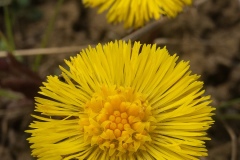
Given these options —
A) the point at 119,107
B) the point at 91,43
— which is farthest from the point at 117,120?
the point at 91,43

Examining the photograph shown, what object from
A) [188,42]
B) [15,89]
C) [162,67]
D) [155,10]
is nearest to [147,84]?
[162,67]

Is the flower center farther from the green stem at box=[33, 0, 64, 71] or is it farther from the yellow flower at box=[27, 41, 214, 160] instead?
the green stem at box=[33, 0, 64, 71]

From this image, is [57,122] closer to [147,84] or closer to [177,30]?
[147,84]

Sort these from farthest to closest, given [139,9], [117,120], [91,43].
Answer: [91,43], [139,9], [117,120]

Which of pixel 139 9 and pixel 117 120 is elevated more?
pixel 139 9

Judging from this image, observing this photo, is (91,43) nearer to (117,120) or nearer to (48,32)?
(48,32)

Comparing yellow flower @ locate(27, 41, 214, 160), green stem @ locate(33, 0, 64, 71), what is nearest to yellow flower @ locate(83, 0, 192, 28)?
yellow flower @ locate(27, 41, 214, 160)
